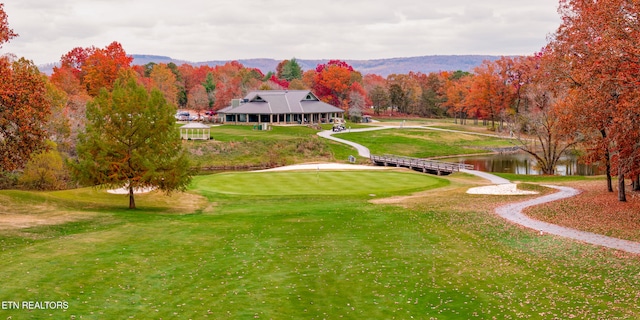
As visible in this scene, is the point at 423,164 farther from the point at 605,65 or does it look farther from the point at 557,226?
the point at 605,65

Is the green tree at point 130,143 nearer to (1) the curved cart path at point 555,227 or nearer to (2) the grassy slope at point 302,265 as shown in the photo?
(2) the grassy slope at point 302,265

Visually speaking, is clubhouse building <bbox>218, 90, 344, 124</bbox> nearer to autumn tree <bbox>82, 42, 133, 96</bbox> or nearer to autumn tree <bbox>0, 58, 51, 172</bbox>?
autumn tree <bbox>82, 42, 133, 96</bbox>

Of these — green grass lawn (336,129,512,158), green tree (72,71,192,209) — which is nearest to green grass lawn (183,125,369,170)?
green grass lawn (336,129,512,158)

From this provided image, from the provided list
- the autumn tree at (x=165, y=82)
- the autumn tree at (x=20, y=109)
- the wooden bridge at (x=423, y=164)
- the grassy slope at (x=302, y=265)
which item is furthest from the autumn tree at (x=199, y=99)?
the autumn tree at (x=20, y=109)

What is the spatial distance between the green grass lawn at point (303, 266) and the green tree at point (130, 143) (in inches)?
86.5

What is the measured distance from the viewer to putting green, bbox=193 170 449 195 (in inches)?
1726

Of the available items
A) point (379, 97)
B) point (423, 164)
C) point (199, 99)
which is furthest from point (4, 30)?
point (379, 97)

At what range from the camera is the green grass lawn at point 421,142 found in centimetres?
9019

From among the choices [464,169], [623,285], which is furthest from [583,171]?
[623,285]

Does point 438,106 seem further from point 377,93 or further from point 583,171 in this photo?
point 583,171

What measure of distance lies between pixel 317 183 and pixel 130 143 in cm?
1822

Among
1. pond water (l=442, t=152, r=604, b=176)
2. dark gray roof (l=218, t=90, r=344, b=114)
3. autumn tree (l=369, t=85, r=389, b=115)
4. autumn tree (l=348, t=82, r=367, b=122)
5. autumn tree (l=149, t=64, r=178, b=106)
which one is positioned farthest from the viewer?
autumn tree (l=369, t=85, r=389, b=115)

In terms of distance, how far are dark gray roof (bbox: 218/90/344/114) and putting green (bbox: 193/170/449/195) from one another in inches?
2169

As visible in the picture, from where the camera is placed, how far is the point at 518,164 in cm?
7750
